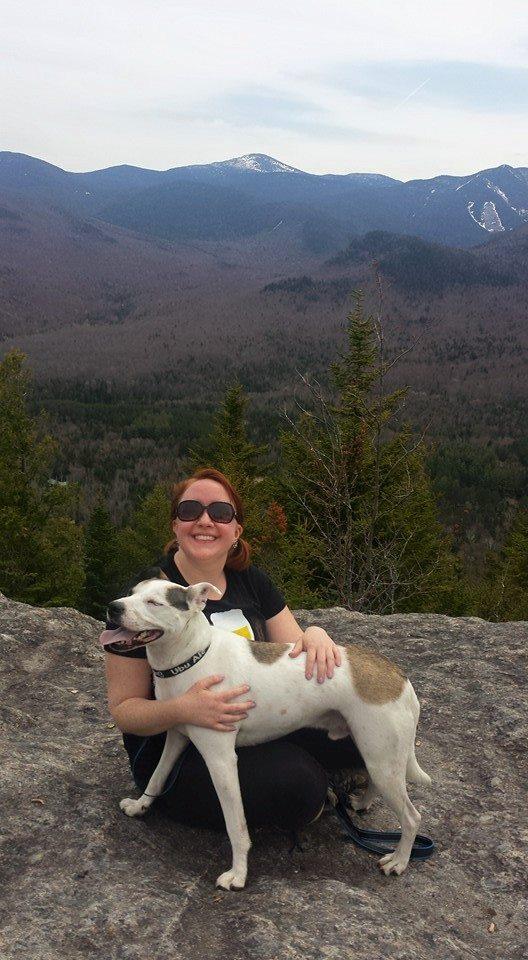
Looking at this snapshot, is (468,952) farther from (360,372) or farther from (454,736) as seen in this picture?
(360,372)

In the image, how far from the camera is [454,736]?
5434 mm

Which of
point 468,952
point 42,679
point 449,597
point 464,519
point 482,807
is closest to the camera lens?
point 468,952

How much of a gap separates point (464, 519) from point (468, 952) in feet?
274

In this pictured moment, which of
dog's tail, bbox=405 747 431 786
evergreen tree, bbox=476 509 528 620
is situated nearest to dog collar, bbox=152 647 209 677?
dog's tail, bbox=405 747 431 786

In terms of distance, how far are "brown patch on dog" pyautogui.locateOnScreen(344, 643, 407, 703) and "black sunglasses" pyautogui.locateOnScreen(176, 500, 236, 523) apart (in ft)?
3.55

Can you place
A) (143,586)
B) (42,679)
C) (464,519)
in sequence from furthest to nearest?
(464,519) < (42,679) < (143,586)

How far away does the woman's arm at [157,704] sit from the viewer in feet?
11.5

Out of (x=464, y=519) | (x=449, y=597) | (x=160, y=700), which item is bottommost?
(x=464, y=519)

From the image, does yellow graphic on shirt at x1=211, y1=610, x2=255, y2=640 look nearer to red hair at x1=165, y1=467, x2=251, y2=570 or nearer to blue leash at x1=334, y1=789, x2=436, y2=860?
red hair at x1=165, y1=467, x2=251, y2=570

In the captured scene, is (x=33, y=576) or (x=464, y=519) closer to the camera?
(x=33, y=576)

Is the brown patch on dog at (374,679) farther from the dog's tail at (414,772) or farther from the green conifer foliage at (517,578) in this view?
the green conifer foliage at (517,578)

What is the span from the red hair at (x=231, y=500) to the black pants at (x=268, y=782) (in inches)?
45.3

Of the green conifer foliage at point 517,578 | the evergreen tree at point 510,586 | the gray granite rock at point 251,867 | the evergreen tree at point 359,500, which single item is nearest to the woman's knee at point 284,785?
the gray granite rock at point 251,867

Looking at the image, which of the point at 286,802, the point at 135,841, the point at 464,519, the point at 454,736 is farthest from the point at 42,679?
the point at 464,519
